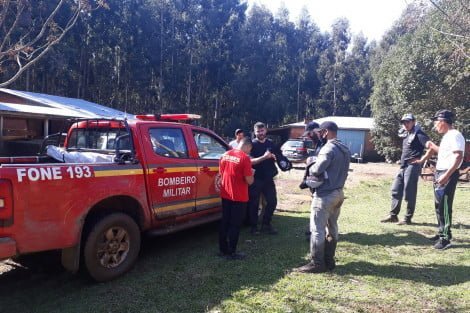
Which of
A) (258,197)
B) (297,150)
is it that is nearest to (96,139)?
(258,197)

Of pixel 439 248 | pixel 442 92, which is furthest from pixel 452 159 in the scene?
pixel 442 92

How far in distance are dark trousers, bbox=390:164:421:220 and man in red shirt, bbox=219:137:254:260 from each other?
10.2 ft

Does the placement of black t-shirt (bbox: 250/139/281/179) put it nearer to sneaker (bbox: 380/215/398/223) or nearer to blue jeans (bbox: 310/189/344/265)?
blue jeans (bbox: 310/189/344/265)

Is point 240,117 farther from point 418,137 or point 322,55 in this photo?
point 418,137

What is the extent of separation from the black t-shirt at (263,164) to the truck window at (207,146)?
1.79 feet

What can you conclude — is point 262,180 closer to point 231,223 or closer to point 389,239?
point 231,223

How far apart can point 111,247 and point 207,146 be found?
2290 millimetres

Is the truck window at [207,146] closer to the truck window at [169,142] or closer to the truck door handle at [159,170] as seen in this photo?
the truck window at [169,142]

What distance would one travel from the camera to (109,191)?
435 cm

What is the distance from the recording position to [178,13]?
3756 cm

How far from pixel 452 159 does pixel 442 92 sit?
1779 cm

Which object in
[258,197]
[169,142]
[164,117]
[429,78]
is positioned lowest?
[258,197]

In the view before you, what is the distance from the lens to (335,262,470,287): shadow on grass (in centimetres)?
432

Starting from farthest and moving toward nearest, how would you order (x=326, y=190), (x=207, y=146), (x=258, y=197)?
(x=258, y=197) → (x=207, y=146) → (x=326, y=190)
